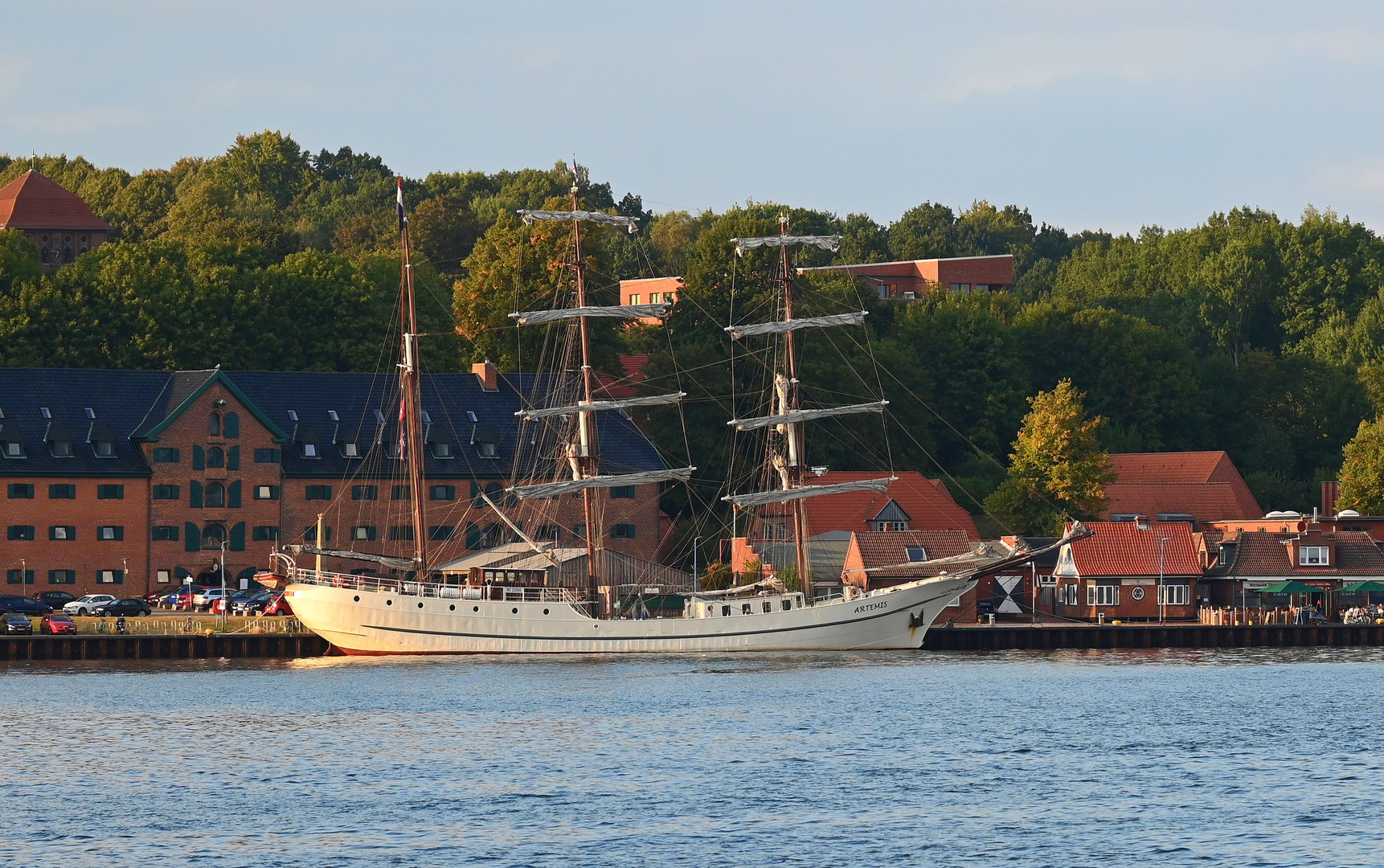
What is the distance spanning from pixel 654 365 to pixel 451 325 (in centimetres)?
1742

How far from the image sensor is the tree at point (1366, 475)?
129625mm

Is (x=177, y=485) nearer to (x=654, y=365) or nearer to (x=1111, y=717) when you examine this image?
(x=654, y=365)

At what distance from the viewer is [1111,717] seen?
75.0 metres

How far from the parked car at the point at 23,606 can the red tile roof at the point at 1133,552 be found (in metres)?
49.7

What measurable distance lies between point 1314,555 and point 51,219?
369 feet

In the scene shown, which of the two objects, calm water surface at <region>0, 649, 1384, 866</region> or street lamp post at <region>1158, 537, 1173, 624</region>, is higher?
street lamp post at <region>1158, 537, 1173, 624</region>

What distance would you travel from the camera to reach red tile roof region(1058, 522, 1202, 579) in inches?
4444

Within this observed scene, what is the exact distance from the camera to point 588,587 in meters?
105

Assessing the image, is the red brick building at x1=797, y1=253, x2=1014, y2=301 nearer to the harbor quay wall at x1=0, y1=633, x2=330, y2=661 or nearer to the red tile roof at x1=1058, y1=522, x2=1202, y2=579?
the red tile roof at x1=1058, y1=522, x2=1202, y2=579

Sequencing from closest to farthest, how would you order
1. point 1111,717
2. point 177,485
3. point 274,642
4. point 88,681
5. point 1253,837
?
point 1253,837 → point 1111,717 → point 88,681 → point 274,642 → point 177,485

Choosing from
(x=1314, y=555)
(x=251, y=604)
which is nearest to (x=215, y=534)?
(x=251, y=604)

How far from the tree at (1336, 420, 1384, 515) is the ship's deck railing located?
5130 centimetres

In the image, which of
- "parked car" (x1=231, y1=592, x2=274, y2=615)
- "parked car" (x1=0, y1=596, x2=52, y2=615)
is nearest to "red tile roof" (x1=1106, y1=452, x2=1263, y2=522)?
"parked car" (x1=231, y1=592, x2=274, y2=615)

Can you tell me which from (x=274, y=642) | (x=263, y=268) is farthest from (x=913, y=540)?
(x=263, y=268)
